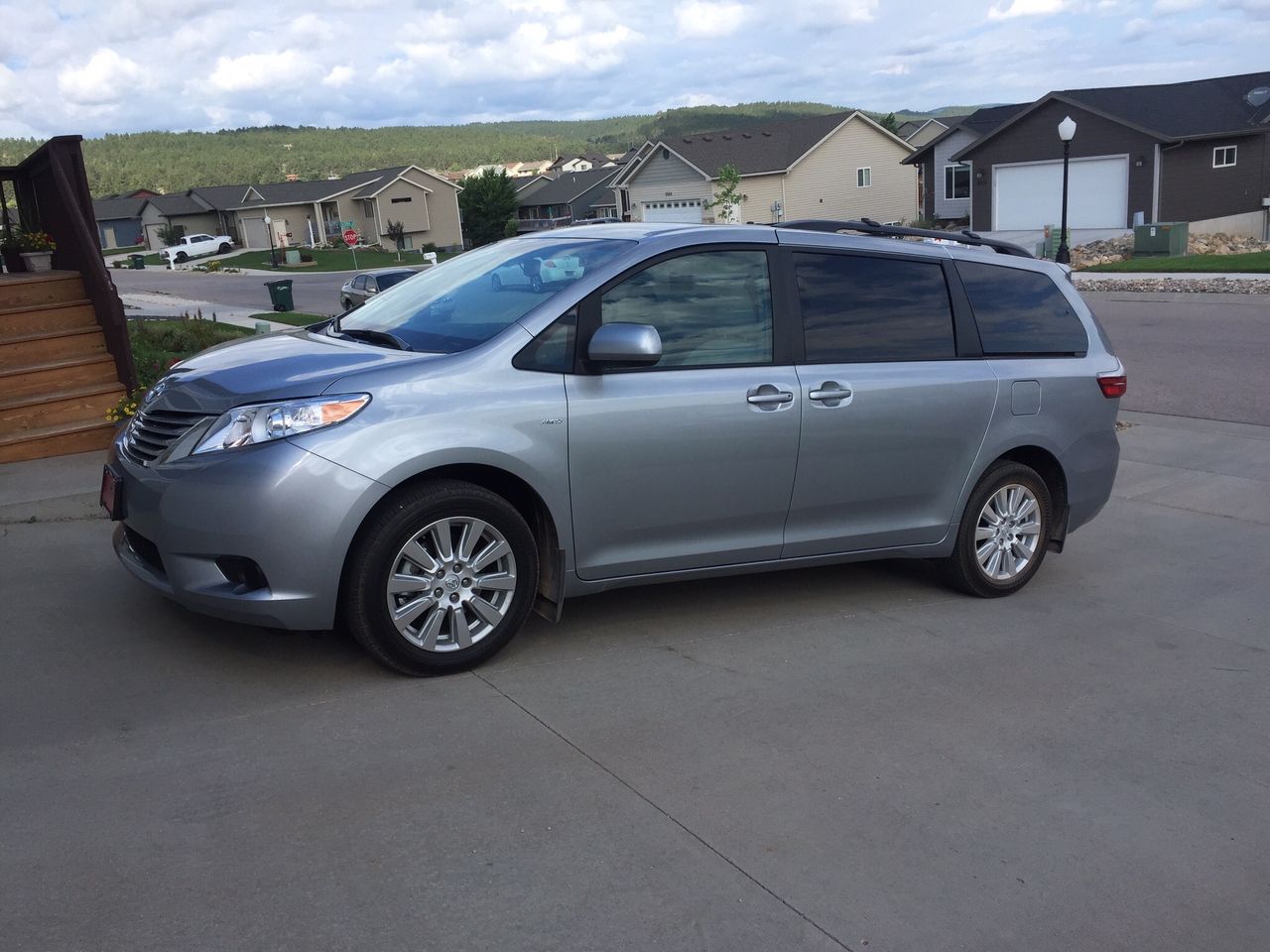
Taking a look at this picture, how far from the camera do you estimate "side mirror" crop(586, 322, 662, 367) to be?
4.71 meters

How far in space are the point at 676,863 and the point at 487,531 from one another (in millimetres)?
1684

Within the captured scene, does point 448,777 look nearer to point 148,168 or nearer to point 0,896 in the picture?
point 0,896

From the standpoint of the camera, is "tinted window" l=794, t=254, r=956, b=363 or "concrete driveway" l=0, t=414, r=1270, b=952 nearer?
"concrete driveway" l=0, t=414, r=1270, b=952

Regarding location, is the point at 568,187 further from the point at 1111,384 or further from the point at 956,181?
the point at 1111,384

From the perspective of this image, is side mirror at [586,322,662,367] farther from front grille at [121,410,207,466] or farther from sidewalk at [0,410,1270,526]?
sidewalk at [0,410,1270,526]

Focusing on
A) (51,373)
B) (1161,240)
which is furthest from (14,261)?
(1161,240)

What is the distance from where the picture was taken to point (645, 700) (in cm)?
468

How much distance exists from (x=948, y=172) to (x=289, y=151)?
148m

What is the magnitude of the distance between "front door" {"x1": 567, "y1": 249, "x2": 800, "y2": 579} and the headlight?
36.4 inches

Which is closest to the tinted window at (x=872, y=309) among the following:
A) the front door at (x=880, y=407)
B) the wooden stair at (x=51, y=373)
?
the front door at (x=880, y=407)

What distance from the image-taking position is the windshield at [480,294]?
503 centimetres

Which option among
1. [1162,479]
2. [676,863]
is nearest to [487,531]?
[676,863]

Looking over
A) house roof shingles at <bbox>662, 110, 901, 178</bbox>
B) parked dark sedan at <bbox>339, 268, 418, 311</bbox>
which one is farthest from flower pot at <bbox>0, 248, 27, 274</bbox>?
house roof shingles at <bbox>662, 110, 901, 178</bbox>

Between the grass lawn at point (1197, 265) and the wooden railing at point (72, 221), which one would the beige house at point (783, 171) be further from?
the wooden railing at point (72, 221)
